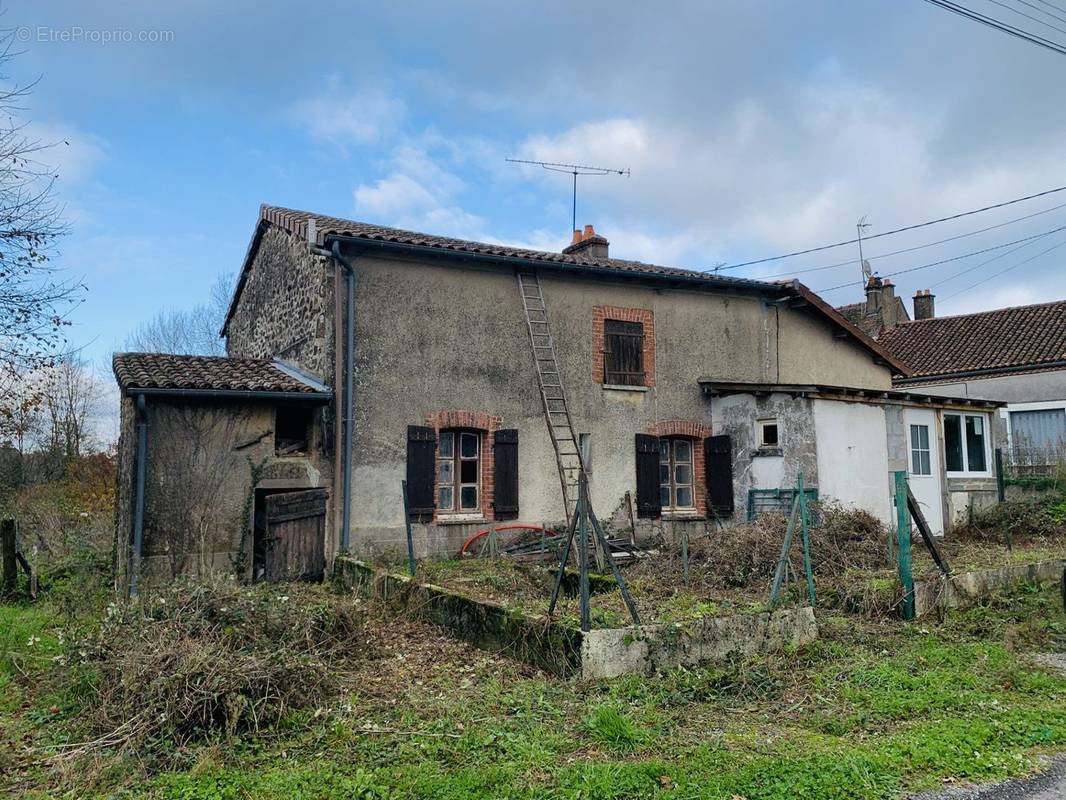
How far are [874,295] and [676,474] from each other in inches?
626

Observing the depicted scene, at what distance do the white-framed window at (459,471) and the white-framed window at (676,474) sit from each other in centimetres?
364

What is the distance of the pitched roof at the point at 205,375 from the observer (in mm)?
10586

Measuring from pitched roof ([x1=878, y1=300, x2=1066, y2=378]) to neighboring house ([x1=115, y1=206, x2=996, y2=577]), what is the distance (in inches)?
211

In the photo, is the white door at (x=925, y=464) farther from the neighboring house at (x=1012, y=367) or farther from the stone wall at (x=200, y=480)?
the stone wall at (x=200, y=480)

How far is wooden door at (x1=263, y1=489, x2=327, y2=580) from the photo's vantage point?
10.7 m

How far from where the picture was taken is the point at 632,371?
14117 mm

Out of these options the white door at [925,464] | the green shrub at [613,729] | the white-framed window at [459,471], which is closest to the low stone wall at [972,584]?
the white door at [925,464]

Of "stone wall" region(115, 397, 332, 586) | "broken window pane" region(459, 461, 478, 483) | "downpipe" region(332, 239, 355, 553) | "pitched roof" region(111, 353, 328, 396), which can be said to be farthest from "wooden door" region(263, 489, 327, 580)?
"broken window pane" region(459, 461, 478, 483)

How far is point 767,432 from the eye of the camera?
13.8 m

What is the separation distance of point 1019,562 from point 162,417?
Result: 11.8 meters

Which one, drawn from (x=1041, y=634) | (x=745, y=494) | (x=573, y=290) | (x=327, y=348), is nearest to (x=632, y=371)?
(x=573, y=290)

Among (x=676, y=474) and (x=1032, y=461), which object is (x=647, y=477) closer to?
(x=676, y=474)

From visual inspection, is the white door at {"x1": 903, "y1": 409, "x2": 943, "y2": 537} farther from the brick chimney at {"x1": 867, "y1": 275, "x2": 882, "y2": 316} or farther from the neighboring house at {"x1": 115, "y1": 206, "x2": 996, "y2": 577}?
the brick chimney at {"x1": 867, "y1": 275, "x2": 882, "y2": 316}

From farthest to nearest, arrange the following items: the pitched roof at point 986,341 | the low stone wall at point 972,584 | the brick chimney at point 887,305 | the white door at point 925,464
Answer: the brick chimney at point 887,305
the pitched roof at point 986,341
the white door at point 925,464
the low stone wall at point 972,584
